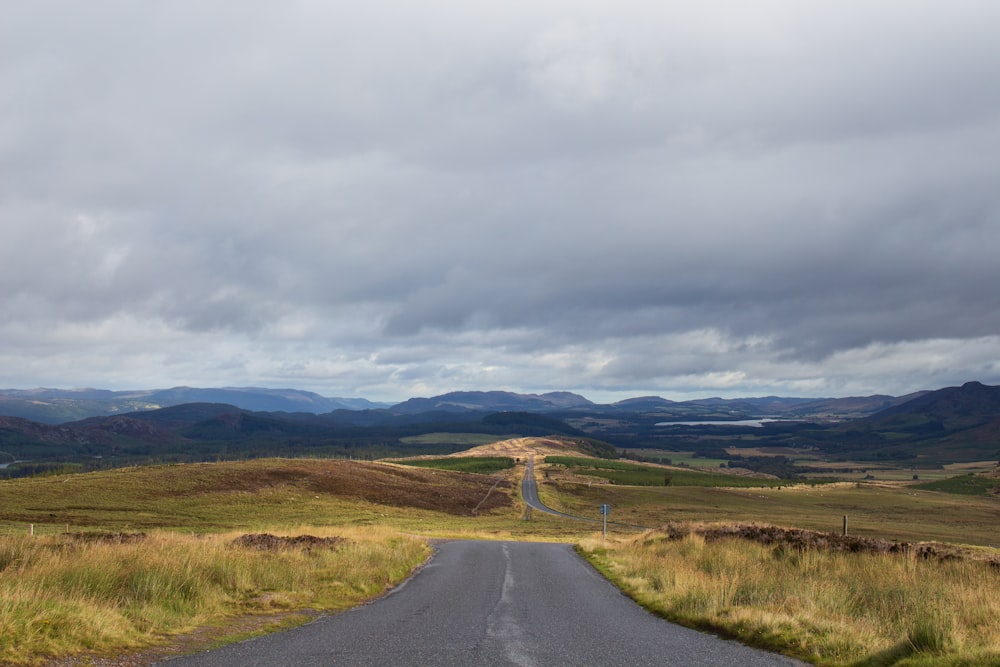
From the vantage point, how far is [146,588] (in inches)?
568

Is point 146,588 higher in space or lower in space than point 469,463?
higher

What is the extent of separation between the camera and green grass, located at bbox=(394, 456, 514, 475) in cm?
16388

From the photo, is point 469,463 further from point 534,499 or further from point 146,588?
point 146,588

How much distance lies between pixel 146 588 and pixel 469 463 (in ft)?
532

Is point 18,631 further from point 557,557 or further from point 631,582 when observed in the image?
point 557,557

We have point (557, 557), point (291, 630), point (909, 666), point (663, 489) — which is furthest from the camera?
point (663, 489)

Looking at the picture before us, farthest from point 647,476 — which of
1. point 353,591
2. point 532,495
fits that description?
point 353,591

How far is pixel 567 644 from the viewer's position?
12.0m

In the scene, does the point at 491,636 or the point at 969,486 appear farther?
the point at 969,486

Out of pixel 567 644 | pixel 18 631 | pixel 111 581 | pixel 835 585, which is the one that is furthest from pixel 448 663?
pixel 835 585

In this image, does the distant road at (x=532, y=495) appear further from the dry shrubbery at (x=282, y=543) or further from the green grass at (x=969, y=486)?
the green grass at (x=969, y=486)

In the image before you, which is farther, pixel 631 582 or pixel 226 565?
pixel 631 582

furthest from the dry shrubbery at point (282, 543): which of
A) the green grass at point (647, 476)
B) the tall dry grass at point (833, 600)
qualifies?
the green grass at point (647, 476)

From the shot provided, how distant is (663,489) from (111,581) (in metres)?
120
